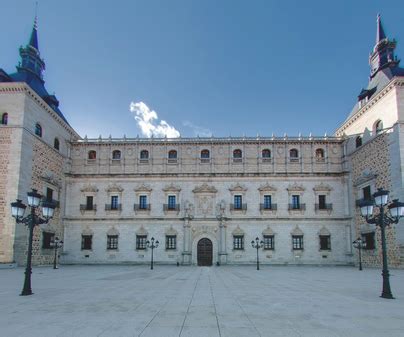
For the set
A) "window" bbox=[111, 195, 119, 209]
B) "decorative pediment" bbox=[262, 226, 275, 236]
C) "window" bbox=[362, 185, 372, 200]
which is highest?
"window" bbox=[362, 185, 372, 200]

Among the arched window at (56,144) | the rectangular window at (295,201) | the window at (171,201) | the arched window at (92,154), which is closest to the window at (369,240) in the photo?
the rectangular window at (295,201)

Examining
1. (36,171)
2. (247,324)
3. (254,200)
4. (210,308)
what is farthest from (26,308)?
(254,200)

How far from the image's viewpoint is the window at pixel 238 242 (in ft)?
109

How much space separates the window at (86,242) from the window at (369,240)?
2660cm

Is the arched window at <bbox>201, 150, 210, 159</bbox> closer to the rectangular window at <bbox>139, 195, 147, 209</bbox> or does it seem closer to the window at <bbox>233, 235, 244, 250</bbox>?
the rectangular window at <bbox>139, 195, 147, 209</bbox>

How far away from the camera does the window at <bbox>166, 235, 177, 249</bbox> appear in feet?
110

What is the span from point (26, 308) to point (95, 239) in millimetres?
26437

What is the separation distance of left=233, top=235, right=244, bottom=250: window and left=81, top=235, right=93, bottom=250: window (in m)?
14.7

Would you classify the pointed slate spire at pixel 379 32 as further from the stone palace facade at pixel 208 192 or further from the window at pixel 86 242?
the window at pixel 86 242

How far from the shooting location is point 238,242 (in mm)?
33250

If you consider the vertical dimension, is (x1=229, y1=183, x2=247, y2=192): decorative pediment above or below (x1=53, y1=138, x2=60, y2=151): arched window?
below

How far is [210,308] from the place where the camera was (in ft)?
28.6

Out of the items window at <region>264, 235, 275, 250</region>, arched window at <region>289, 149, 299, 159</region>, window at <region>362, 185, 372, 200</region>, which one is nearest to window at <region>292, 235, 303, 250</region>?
window at <region>264, 235, 275, 250</region>

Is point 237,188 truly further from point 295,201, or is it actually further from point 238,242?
point 295,201
